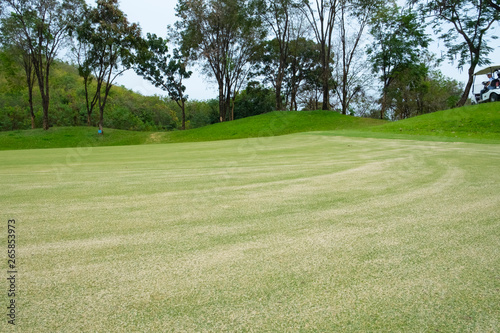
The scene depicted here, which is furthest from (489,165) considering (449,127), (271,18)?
(271,18)

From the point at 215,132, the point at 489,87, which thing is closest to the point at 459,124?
the point at 489,87

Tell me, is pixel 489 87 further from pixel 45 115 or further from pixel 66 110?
pixel 66 110

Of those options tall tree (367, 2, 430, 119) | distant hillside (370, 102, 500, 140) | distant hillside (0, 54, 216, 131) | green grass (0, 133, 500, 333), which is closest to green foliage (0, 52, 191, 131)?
distant hillside (0, 54, 216, 131)

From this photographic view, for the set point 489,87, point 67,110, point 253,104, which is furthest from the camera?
point 67,110

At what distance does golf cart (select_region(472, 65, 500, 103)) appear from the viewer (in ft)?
63.7

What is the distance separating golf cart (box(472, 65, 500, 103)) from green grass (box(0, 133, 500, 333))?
21390 mm

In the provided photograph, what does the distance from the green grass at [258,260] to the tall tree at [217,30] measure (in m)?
26.7

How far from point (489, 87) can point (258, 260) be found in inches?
997

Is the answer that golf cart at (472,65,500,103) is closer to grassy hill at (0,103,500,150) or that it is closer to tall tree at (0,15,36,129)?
grassy hill at (0,103,500,150)

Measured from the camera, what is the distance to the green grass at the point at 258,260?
1059 millimetres

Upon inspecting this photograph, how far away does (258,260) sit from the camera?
148 centimetres

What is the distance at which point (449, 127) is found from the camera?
1436 centimetres

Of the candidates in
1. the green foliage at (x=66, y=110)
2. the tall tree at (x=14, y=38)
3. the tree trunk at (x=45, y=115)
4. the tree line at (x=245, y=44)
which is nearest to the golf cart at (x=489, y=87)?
the tree line at (x=245, y=44)

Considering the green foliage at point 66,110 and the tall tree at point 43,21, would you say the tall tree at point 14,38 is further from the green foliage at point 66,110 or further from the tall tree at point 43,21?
the green foliage at point 66,110
